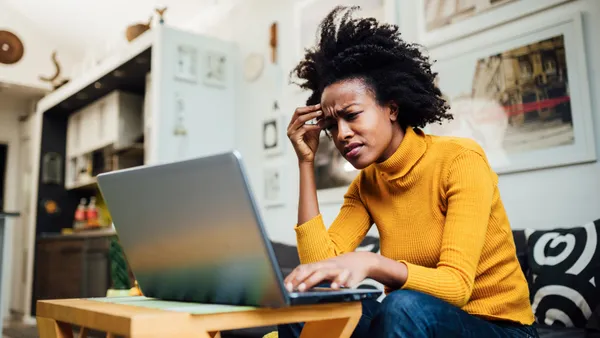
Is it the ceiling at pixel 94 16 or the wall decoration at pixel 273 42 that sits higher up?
the ceiling at pixel 94 16

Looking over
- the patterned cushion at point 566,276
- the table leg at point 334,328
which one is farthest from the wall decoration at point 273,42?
the table leg at point 334,328

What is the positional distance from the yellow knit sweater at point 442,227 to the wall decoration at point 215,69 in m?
2.62

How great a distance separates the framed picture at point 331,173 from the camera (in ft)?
9.98

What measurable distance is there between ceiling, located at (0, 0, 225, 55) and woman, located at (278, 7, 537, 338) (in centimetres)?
326

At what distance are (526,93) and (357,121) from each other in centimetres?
129

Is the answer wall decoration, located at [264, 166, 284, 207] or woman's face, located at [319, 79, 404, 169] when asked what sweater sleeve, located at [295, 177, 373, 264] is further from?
wall decoration, located at [264, 166, 284, 207]

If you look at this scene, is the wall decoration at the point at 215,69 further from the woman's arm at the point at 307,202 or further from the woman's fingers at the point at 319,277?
the woman's fingers at the point at 319,277

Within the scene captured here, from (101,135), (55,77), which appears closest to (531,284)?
(101,135)

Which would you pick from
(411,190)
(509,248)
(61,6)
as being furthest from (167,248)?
(61,6)

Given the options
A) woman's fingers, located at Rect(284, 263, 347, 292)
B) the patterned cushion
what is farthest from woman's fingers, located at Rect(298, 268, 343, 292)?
the patterned cushion

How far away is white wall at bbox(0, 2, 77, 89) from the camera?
5586mm

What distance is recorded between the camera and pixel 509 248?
1137 millimetres

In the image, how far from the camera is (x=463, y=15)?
8.15ft

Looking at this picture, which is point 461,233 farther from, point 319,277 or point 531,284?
point 531,284
